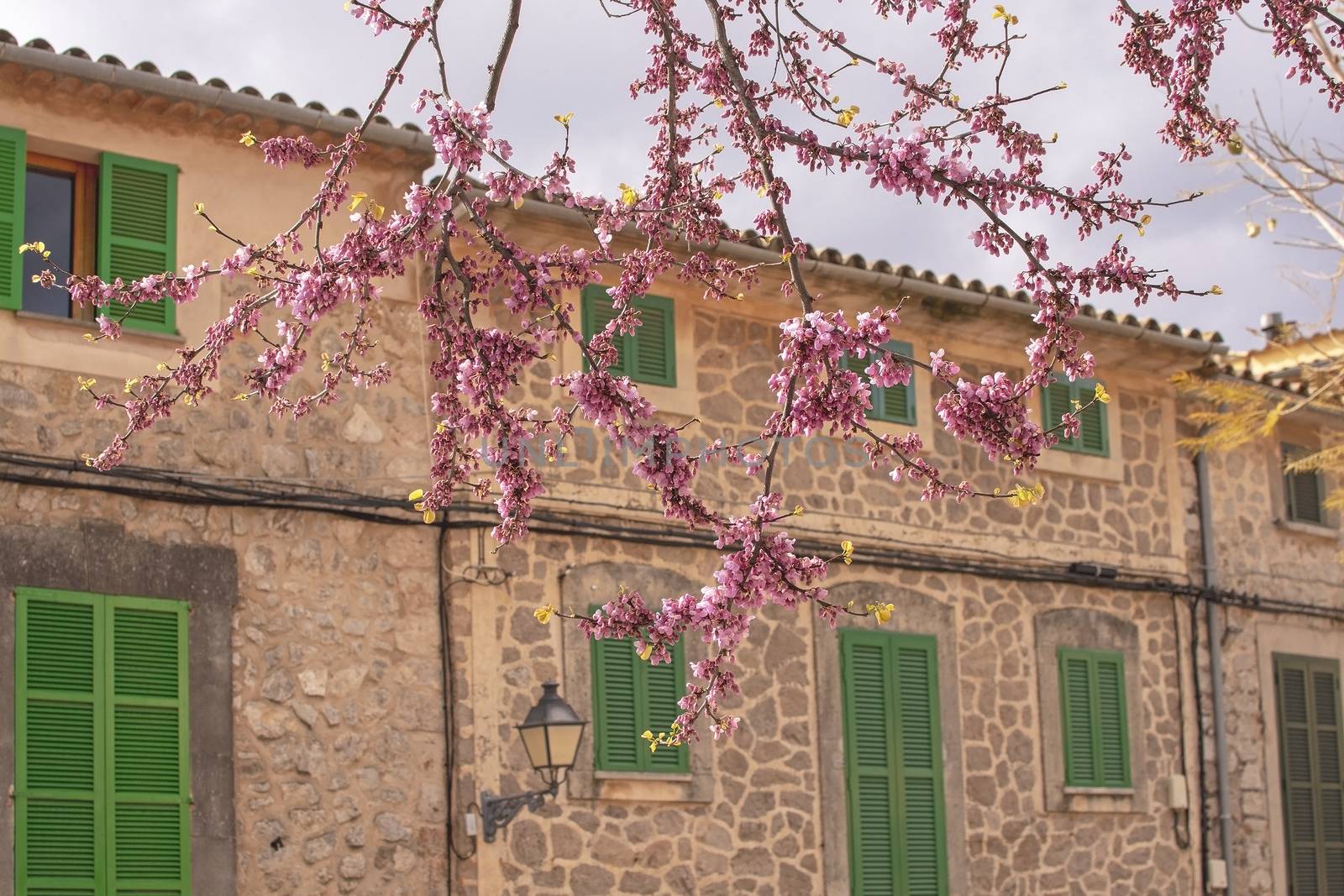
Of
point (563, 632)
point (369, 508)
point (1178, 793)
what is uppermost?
point (369, 508)

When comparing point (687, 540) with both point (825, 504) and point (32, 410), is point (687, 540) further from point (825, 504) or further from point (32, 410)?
point (32, 410)

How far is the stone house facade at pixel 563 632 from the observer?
455 inches

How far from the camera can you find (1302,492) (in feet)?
60.1

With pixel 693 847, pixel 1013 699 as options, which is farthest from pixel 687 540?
pixel 1013 699

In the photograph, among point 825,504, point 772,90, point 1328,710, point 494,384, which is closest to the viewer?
point 494,384

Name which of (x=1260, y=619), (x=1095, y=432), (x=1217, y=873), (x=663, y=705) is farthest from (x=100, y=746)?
(x=1260, y=619)

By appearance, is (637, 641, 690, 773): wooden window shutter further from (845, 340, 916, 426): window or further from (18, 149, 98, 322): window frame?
(18, 149, 98, 322): window frame

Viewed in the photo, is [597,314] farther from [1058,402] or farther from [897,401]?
[1058,402]

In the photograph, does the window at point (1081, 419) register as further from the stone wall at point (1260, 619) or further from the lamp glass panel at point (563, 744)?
the lamp glass panel at point (563, 744)

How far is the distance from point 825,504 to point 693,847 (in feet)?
8.36

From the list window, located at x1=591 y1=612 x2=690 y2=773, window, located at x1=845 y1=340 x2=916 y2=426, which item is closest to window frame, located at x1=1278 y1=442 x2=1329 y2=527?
window, located at x1=845 y1=340 x2=916 y2=426

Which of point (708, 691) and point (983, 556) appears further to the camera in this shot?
point (983, 556)

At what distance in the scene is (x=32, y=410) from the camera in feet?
37.6

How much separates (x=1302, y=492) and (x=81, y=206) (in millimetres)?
10621
